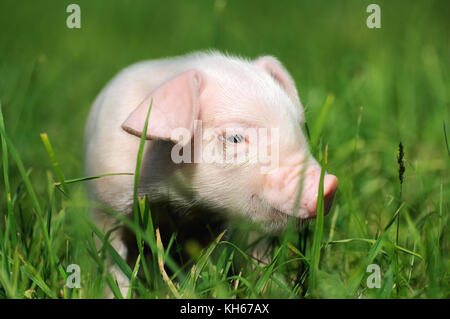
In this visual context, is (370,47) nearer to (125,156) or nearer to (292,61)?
(292,61)

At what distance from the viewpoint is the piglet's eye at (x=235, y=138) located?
252 centimetres

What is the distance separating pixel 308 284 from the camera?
250 cm

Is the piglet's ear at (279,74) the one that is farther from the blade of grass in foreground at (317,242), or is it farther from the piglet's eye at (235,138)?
the blade of grass in foreground at (317,242)

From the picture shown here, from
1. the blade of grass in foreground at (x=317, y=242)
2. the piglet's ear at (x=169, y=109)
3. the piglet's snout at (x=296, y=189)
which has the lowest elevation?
the blade of grass in foreground at (x=317, y=242)

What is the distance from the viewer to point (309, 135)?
2.90 m

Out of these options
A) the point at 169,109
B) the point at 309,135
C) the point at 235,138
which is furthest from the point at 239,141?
the point at 309,135

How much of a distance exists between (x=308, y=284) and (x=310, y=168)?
20.3 inches

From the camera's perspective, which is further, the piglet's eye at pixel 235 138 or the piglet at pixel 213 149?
the piglet's eye at pixel 235 138

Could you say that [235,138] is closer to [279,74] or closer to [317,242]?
[317,242]

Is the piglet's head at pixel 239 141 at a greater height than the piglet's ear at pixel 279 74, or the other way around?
the piglet's ear at pixel 279 74

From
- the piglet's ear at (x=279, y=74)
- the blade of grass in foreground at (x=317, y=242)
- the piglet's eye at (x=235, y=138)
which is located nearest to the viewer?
the blade of grass in foreground at (x=317, y=242)

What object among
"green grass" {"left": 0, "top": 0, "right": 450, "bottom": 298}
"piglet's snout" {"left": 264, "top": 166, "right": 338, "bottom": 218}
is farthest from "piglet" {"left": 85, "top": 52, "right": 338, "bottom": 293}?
"green grass" {"left": 0, "top": 0, "right": 450, "bottom": 298}

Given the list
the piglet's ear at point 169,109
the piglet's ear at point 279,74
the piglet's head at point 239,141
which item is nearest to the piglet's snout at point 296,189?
the piglet's head at point 239,141

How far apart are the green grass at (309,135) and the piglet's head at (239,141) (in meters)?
0.17
